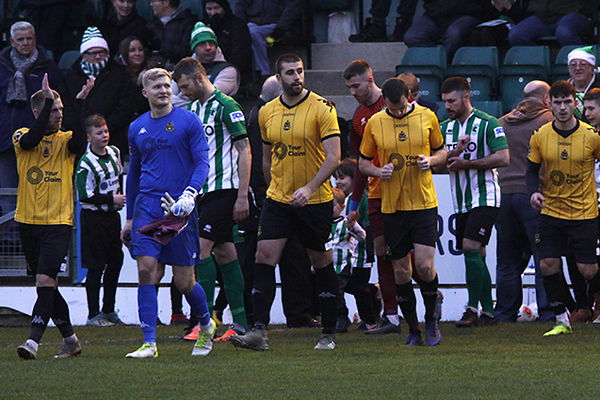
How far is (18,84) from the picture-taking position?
575 inches

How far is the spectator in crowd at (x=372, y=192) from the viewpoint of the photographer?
10914mm

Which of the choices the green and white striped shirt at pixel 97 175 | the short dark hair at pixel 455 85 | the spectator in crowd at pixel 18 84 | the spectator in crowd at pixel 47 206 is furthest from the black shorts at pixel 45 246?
the spectator in crowd at pixel 18 84

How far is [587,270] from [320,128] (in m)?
2.71

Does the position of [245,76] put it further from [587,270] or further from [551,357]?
[551,357]

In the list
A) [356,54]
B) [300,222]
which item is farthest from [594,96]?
[356,54]

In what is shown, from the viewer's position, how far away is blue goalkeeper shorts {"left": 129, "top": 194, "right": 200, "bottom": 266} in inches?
344

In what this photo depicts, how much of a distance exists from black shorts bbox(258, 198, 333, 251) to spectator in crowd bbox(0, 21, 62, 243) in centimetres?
594

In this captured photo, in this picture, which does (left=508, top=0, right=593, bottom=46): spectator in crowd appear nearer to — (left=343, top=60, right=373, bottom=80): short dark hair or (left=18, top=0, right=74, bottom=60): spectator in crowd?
(left=343, top=60, right=373, bottom=80): short dark hair

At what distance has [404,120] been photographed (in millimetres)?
9766

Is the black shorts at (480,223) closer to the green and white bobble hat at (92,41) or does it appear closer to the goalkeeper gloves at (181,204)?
the goalkeeper gloves at (181,204)

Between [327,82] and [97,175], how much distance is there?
4.85 metres

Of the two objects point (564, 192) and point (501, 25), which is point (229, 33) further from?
point (564, 192)

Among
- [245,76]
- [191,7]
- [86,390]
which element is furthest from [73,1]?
[86,390]

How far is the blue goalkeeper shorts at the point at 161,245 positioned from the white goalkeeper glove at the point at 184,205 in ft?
1.04
